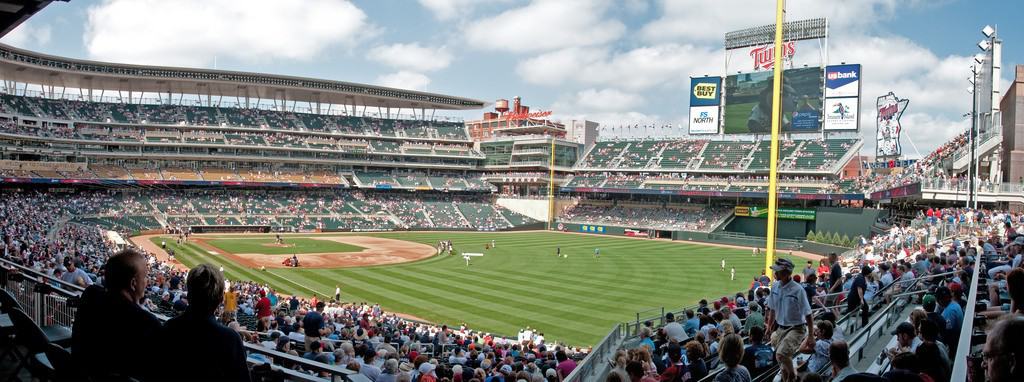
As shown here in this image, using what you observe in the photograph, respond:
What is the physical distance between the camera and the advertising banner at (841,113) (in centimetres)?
5753

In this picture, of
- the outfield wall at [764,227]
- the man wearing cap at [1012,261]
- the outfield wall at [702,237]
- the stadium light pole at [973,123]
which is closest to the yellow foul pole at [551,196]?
the outfield wall at [702,237]

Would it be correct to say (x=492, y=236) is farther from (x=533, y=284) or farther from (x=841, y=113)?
(x=841, y=113)

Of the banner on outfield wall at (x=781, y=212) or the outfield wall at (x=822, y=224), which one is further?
the banner on outfield wall at (x=781, y=212)

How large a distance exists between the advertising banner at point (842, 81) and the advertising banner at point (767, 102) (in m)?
0.89

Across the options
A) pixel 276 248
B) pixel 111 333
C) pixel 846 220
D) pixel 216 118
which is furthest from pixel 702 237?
pixel 111 333

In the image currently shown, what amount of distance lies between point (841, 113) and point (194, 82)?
66.4 metres

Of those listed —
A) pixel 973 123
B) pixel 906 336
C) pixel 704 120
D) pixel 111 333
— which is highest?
pixel 704 120

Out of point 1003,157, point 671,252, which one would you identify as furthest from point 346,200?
point 1003,157

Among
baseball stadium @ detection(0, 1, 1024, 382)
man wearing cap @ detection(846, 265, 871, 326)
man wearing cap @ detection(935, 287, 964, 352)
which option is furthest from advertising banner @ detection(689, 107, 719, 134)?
man wearing cap @ detection(935, 287, 964, 352)

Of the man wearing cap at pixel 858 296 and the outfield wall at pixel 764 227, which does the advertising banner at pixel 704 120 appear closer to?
the outfield wall at pixel 764 227

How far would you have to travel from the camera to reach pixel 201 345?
3.22m

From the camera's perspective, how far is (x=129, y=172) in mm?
64938

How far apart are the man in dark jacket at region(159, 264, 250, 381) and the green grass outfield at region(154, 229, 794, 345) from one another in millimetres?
19027

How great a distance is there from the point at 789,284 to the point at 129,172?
2830 inches
